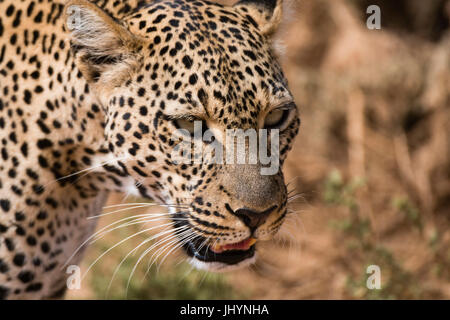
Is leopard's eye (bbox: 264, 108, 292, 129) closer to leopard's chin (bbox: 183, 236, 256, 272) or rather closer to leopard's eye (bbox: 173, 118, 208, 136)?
leopard's eye (bbox: 173, 118, 208, 136)

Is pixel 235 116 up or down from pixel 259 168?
up

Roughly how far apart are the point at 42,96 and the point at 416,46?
5.87 metres

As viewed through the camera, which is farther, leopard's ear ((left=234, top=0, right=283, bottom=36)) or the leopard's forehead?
leopard's ear ((left=234, top=0, right=283, bottom=36))

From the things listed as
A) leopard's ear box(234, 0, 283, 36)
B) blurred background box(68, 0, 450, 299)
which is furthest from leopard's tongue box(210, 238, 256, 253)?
blurred background box(68, 0, 450, 299)

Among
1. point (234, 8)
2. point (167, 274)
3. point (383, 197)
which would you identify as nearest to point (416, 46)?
point (383, 197)

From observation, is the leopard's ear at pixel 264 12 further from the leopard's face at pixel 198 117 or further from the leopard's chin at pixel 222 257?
the leopard's chin at pixel 222 257

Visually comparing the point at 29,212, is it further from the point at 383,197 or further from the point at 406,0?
the point at 406,0

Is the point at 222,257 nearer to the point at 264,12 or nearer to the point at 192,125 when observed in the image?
the point at 192,125

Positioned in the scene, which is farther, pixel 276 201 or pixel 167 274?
pixel 167 274

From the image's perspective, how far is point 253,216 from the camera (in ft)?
A: 11.1

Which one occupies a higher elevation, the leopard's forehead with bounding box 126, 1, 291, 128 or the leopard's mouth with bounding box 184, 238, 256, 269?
→ the leopard's forehead with bounding box 126, 1, 291, 128

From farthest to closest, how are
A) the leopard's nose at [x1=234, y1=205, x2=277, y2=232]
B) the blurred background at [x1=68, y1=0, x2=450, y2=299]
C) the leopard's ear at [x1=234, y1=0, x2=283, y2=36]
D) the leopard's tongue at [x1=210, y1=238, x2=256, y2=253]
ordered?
the blurred background at [x1=68, y1=0, x2=450, y2=299]
the leopard's ear at [x1=234, y1=0, x2=283, y2=36]
the leopard's tongue at [x1=210, y1=238, x2=256, y2=253]
the leopard's nose at [x1=234, y1=205, x2=277, y2=232]

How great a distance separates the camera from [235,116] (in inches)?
134

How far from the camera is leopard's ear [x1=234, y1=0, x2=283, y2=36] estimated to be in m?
3.90
